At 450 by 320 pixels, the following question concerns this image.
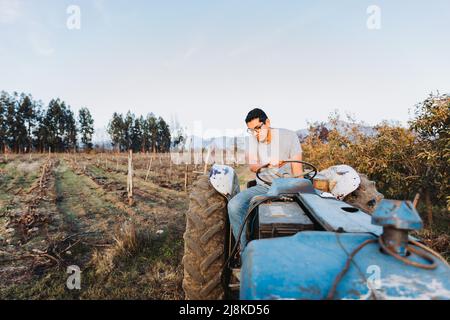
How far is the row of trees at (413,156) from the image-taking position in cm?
583

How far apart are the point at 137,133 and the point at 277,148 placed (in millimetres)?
76108

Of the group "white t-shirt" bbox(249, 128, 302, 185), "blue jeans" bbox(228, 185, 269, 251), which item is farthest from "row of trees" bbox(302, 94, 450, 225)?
"blue jeans" bbox(228, 185, 269, 251)

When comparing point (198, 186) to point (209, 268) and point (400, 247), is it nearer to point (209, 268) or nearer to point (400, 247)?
point (209, 268)

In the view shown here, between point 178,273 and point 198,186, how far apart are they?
1.88 metres

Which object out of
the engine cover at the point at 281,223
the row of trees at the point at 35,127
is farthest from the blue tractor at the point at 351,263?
the row of trees at the point at 35,127

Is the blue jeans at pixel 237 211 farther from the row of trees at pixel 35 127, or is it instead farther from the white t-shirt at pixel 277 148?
the row of trees at pixel 35 127

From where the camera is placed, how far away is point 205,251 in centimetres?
261

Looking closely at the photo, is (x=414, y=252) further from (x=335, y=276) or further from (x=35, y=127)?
(x=35, y=127)

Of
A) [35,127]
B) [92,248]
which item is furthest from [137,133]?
[92,248]

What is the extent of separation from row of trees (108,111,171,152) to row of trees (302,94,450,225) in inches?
2664

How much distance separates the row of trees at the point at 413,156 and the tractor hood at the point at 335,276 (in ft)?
16.6

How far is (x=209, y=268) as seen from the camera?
2.56 metres
